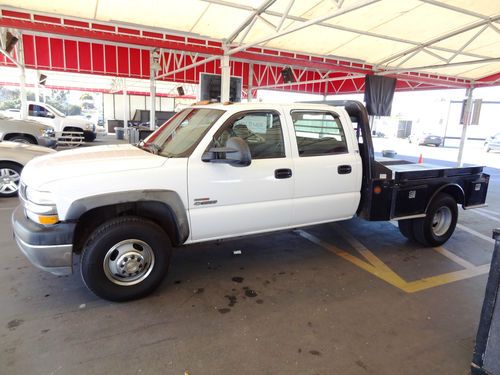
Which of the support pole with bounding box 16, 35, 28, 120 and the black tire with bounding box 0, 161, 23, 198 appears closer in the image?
the black tire with bounding box 0, 161, 23, 198

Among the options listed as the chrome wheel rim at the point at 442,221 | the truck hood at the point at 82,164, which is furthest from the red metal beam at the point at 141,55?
the chrome wheel rim at the point at 442,221

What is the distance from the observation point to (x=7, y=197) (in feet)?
23.4

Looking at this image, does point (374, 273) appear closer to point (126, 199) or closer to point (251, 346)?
point (251, 346)

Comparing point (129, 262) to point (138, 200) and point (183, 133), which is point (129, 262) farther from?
point (183, 133)

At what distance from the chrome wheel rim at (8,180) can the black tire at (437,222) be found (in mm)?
7570

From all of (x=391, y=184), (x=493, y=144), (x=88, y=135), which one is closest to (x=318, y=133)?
(x=391, y=184)

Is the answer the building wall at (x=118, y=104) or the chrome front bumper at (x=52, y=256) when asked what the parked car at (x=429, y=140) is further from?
the chrome front bumper at (x=52, y=256)

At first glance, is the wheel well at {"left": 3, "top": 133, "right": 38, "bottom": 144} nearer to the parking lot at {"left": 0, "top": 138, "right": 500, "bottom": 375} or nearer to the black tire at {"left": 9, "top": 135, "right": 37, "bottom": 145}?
the black tire at {"left": 9, "top": 135, "right": 37, "bottom": 145}

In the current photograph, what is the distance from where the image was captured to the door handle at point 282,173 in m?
3.75

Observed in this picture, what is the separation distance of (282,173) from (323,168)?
0.59 metres

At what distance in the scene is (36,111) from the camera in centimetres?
1599

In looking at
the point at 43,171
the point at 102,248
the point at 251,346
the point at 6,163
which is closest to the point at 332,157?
the point at 251,346

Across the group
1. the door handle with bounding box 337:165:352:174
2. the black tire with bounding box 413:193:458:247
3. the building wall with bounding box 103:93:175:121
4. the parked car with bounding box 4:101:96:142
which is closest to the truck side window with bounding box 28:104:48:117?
the parked car with bounding box 4:101:96:142

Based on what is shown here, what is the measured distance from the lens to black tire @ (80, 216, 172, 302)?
122 inches
